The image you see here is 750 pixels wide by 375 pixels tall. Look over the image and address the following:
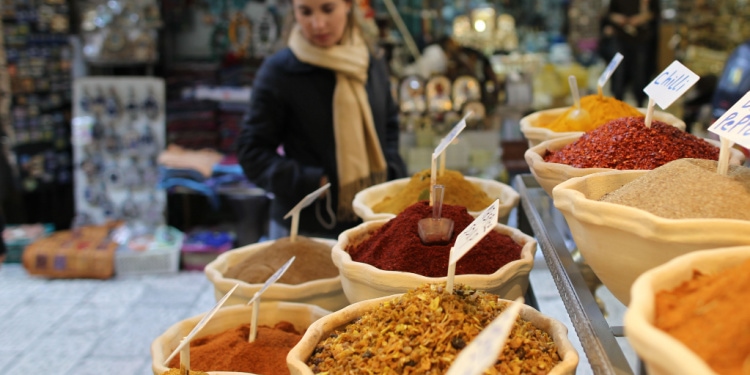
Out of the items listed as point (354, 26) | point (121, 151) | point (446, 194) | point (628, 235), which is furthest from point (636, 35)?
point (628, 235)

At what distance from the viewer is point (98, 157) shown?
378cm

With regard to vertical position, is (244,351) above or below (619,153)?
below

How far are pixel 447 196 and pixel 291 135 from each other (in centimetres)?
100

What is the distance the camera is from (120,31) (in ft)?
12.6

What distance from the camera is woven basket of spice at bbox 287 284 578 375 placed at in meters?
0.89

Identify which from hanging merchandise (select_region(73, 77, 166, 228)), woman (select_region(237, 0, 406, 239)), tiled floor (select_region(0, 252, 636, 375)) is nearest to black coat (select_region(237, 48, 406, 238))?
woman (select_region(237, 0, 406, 239))

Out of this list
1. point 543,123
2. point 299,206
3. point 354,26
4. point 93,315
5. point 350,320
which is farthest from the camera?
point 93,315

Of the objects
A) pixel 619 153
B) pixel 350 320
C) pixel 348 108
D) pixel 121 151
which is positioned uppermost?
pixel 619 153

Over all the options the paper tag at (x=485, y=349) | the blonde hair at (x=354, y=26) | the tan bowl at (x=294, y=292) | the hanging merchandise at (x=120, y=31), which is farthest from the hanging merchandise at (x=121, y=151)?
the paper tag at (x=485, y=349)

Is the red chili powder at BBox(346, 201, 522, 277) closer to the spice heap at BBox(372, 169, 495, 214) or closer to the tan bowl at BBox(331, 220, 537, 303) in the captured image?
the tan bowl at BBox(331, 220, 537, 303)

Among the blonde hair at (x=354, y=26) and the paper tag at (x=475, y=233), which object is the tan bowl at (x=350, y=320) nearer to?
the paper tag at (x=475, y=233)

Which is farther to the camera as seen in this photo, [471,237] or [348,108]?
[348,108]

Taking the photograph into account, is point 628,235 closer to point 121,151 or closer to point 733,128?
point 733,128

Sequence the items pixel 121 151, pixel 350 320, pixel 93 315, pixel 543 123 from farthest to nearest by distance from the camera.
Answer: pixel 121 151 < pixel 93 315 < pixel 543 123 < pixel 350 320
